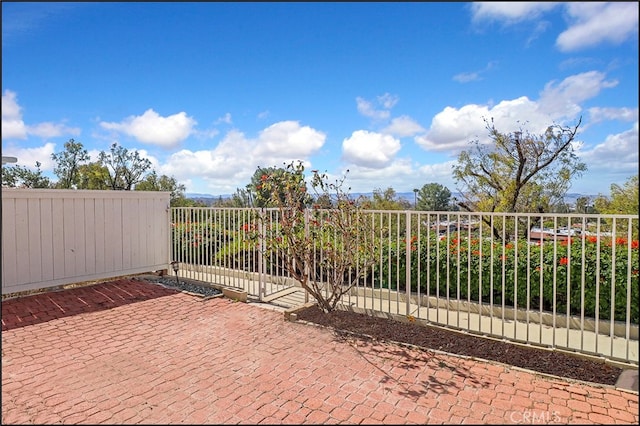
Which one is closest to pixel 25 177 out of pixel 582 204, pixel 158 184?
Result: pixel 158 184

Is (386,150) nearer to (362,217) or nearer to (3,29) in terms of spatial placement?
(362,217)

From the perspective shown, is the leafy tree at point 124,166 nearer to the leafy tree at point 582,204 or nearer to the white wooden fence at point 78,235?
the white wooden fence at point 78,235

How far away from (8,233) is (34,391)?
3.47 metres

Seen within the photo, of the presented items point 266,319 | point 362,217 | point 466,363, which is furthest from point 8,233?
point 466,363

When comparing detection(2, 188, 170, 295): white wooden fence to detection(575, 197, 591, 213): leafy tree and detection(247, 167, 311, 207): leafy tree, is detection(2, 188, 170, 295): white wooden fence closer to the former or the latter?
detection(247, 167, 311, 207): leafy tree

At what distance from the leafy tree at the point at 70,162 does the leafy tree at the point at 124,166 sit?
0.60 meters

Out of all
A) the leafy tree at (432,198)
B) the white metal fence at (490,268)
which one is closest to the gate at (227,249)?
the white metal fence at (490,268)

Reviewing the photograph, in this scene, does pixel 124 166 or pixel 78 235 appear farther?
pixel 124 166

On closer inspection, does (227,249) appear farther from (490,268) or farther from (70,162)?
(70,162)

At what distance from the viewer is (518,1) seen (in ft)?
6.30

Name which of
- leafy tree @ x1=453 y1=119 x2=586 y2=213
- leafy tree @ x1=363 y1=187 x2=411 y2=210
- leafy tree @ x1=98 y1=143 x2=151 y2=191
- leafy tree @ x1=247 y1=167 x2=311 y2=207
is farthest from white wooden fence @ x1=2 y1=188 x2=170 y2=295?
leafy tree @ x1=363 y1=187 x2=411 y2=210

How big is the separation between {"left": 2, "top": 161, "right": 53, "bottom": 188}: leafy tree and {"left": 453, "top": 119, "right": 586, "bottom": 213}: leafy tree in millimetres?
10794

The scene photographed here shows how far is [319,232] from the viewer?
5.21 meters

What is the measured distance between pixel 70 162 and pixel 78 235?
20.2ft
